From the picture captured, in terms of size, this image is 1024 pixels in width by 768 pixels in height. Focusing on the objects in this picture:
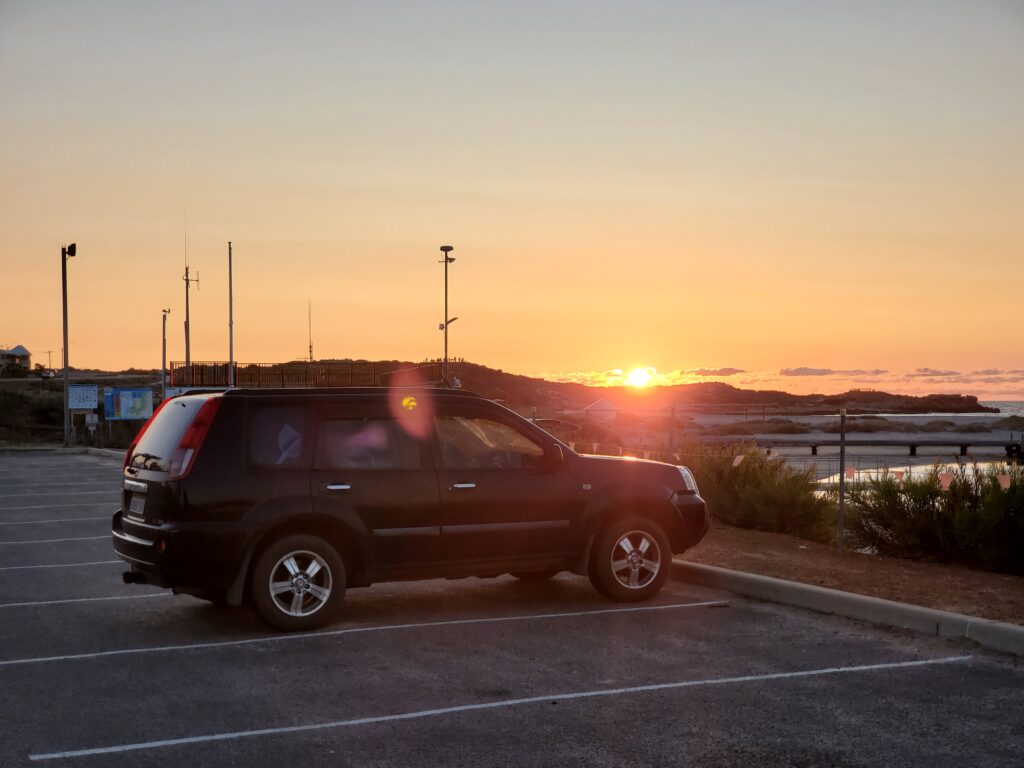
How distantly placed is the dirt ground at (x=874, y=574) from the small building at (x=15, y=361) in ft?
526

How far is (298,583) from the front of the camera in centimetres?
877

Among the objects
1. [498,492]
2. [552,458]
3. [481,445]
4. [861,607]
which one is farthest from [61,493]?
[861,607]

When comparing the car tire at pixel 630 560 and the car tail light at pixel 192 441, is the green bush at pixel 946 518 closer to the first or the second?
the car tire at pixel 630 560

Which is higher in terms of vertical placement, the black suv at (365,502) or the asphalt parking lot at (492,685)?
the black suv at (365,502)

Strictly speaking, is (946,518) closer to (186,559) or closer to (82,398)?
(186,559)

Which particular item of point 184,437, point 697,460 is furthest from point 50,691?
point 697,460

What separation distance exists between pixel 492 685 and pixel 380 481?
2.55 metres

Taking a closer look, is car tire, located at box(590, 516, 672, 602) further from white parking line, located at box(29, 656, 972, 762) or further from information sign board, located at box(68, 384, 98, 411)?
information sign board, located at box(68, 384, 98, 411)

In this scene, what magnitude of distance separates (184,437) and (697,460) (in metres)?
10.2

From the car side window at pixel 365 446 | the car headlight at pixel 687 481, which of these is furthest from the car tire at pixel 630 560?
the car side window at pixel 365 446

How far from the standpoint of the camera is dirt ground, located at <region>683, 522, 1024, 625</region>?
32.0ft

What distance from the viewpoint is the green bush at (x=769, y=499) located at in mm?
15570

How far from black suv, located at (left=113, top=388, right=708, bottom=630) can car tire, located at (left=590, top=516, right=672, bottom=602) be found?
1 cm

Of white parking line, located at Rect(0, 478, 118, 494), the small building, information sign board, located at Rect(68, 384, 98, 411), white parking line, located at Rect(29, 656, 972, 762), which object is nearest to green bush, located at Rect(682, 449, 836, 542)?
white parking line, located at Rect(29, 656, 972, 762)
